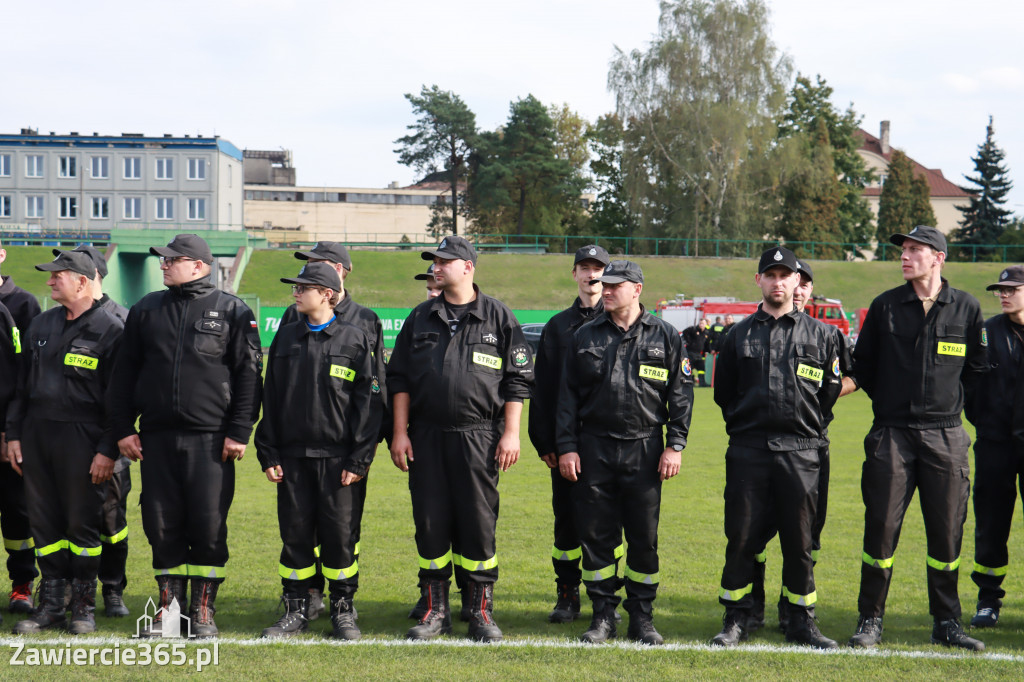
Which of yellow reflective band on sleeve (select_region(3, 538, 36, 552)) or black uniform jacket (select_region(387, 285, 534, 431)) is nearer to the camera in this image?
black uniform jacket (select_region(387, 285, 534, 431))

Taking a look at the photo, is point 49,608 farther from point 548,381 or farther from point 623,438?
point 623,438

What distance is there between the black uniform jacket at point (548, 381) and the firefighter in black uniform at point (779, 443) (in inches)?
45.5

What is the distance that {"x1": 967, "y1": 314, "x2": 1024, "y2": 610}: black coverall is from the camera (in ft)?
19.0

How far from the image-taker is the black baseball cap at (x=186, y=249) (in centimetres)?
551

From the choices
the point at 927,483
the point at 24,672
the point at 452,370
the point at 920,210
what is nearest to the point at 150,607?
the point at 24,672

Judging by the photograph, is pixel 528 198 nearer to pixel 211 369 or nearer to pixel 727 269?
pixel 727 269

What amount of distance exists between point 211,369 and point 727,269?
1716 inches

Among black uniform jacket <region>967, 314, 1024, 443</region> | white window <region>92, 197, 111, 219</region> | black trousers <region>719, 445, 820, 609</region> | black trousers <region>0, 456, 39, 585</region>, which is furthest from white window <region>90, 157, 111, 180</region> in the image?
black uniform jacket <region>967, 314, 1024, 443</region>

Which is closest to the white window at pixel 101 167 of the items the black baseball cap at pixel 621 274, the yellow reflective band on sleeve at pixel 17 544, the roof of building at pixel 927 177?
the roof of building at pixel 927 177

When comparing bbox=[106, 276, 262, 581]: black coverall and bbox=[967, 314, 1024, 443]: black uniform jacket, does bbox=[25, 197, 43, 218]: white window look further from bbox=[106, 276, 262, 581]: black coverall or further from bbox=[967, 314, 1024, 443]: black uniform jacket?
bbox=[967, 314, 1024, 443]: black uniform jacket

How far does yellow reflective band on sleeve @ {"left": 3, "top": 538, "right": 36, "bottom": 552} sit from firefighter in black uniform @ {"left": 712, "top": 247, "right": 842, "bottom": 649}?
14.8 feet

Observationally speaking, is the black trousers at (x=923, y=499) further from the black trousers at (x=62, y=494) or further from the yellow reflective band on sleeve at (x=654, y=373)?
the black trousers at (x=62, y=494)

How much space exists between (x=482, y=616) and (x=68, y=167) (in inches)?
2575

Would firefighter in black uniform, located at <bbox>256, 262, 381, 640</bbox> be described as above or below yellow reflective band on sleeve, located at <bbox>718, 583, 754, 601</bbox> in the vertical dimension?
above
